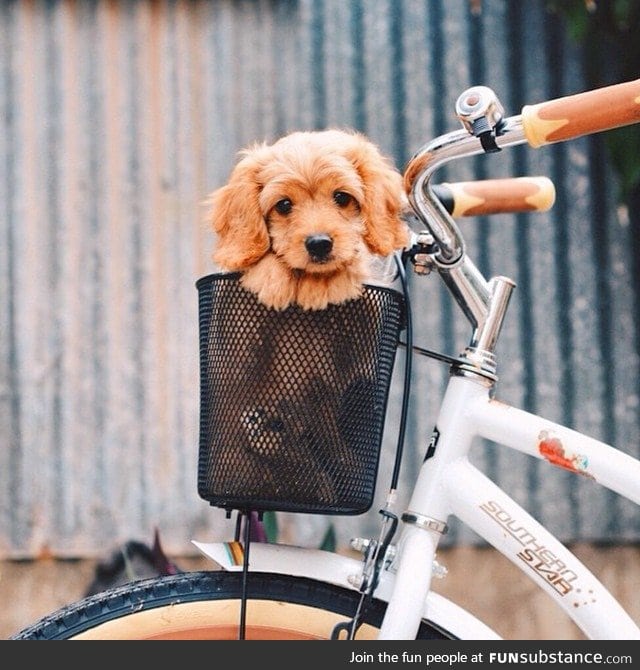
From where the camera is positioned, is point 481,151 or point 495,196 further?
point 495,196

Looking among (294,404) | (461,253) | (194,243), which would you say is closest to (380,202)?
(461,253)

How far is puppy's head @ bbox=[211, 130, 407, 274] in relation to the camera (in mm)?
1641

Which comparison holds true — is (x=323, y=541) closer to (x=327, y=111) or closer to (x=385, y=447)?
(x=385, y=447)

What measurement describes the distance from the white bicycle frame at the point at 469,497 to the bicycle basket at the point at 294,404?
14 cm

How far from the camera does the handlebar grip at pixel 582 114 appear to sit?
1496 millimetres

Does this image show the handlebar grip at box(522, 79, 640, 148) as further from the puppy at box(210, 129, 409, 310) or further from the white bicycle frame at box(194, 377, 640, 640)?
the white bicycle frame at box(194, 377, 640, 640)

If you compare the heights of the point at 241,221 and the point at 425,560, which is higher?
the point at 241,221

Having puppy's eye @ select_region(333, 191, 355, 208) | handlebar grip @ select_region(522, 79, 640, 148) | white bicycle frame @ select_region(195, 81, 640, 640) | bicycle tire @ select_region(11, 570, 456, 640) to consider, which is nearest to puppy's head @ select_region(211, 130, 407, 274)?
puppy's eye @ select_region(333, 191, 355, 208)

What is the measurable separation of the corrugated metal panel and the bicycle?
2.03 meters

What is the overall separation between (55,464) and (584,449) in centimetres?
261

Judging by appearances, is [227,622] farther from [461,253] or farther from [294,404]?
[461,253]

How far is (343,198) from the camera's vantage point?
174 centimetres

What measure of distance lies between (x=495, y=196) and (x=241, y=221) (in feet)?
1.67

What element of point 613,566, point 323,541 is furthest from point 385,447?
point 613,566
